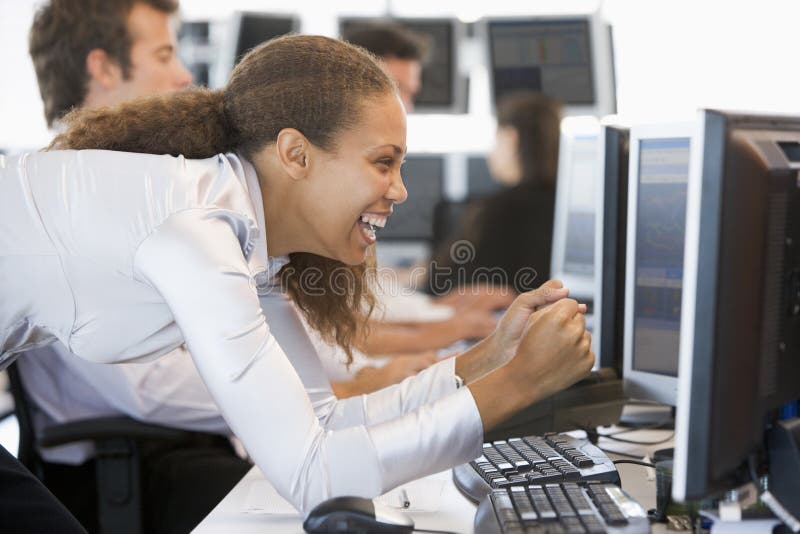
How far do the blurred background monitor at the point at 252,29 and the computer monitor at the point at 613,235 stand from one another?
7.38ft

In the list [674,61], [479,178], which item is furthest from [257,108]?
[674,61]

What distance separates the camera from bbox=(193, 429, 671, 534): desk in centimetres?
103

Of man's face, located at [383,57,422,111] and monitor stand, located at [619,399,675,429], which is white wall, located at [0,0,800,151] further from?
monitor stand, located at [619,399,675,429]

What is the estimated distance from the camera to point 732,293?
2.57 ft

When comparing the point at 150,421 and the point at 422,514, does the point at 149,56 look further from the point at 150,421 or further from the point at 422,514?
the point at 422,514

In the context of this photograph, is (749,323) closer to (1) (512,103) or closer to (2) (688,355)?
(2) (688,355)

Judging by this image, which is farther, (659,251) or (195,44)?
(195,44)

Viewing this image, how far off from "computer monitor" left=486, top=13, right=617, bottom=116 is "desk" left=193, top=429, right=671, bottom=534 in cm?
178

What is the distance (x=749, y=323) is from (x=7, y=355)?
0.98m

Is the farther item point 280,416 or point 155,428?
point 155,428

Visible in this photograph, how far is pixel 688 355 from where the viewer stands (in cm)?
79

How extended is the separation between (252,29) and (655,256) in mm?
2487

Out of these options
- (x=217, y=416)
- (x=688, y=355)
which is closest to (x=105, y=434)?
(x=217, y=416)

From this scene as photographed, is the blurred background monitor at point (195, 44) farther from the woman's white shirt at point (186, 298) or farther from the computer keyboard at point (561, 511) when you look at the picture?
the computer keyboard at point (561, 511)
